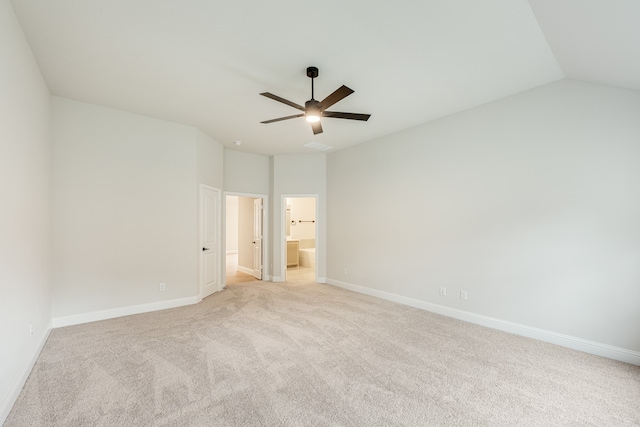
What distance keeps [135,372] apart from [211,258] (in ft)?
9.26

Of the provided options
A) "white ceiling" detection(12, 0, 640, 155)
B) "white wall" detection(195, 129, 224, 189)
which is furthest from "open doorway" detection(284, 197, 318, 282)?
"white ceiling" detection(12, 0, 640, 155)

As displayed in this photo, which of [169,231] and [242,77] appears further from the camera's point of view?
[169,231]

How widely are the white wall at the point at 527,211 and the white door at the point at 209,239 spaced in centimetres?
308

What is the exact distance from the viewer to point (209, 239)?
17.2ft

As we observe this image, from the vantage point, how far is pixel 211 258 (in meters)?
5.31

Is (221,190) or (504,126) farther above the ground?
(504,126)

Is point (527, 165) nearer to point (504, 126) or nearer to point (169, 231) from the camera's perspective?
point (504, 126)

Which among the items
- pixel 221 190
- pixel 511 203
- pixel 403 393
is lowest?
pixel 403 393

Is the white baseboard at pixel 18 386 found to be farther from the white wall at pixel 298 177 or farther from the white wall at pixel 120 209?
the white wall at pixel 298 177

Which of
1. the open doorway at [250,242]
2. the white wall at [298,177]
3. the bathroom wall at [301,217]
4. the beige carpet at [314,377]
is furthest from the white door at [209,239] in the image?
the bathroom wall at [301,217]

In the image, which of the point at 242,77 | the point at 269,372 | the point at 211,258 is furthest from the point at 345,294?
the point at 242,77

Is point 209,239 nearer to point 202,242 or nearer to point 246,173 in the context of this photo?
point 202,242

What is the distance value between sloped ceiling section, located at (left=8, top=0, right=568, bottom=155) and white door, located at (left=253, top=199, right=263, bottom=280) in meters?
2.98

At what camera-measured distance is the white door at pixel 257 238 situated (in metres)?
6.69
